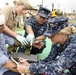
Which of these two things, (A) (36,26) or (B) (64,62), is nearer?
(B) (64,62)

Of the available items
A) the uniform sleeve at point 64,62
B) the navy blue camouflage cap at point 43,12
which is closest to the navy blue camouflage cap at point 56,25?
the uniform sleeve at point 64,62

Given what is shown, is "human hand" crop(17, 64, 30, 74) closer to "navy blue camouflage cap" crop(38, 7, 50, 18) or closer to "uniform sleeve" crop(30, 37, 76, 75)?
"uniform sleeve" crop(30, 37, 76, 75)

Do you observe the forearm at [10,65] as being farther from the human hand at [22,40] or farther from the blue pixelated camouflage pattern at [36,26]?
the blue pixelated camouflage pattern at [36,26]

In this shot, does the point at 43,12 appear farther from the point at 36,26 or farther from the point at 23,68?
the point at 23,68

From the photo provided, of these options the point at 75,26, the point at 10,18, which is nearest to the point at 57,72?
the point at 75,26

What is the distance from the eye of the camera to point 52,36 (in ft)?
8.85

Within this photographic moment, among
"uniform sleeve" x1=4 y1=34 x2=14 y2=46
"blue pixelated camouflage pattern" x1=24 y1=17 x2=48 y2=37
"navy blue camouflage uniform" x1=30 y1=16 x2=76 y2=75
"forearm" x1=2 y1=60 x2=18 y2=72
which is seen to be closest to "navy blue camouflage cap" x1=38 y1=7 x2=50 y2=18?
"blue pixelated camouflage pattern" x1=24 y1=17 x2=48 y2=37

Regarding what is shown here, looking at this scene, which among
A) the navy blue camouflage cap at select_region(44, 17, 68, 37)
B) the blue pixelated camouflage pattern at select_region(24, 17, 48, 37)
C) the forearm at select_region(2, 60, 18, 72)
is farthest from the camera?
the blue pixelated camouflage pattern at select_region(24, 17, 48, 37)

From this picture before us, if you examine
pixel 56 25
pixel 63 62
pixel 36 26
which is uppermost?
pixel 56 25

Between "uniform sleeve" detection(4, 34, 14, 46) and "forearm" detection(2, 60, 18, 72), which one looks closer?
"forearm" detection(2, 60, 18, 72)

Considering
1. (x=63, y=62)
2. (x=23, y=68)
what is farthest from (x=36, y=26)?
(x=63, y=62)

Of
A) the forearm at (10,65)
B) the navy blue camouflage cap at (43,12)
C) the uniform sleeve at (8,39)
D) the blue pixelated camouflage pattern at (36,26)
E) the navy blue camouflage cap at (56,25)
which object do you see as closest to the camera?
the navy blue camouflage cap at (56,25)

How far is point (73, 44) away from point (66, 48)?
9 centimetres

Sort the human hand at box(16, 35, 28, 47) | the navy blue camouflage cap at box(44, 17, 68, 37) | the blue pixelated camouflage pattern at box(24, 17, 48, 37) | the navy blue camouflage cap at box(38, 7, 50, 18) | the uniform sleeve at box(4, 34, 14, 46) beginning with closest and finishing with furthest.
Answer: the navy blue camouflage cap at box(44, 17, 68, 37)
the uniform sleeve at box(4, 34, 14, 46)
the human hand at box(16, 35, 28, 47)
the navy blue camouflage cap at box(38, 7, 50, 18)
the blue pixelated camouflage pattern at box(24, 17, 48, 37)
